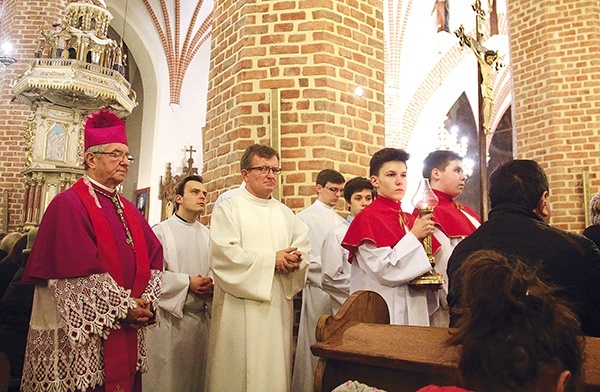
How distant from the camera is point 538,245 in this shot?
2.26 metres

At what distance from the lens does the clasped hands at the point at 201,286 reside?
11.7ft

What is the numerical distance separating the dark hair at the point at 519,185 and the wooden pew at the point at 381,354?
74 cm

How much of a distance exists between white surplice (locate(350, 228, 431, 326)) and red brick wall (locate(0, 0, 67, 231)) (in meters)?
8.72

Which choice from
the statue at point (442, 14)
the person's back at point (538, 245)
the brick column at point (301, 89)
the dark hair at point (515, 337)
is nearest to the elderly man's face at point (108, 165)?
the brick column at point (301, 89)

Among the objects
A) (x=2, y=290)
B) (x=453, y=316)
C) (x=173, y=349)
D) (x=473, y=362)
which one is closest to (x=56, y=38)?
(x=2, y=290)

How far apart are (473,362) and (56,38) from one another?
10517 mm

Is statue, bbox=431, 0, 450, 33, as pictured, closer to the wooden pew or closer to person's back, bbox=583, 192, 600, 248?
person's back, bbox=583, 192, 600, 248

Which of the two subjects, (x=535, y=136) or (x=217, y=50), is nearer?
(x=217, y=50)

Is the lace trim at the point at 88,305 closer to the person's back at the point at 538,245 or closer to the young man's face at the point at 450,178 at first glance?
the person's back at the point at 538,245

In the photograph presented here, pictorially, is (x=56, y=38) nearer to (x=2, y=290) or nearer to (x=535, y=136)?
(x=2, y=290)

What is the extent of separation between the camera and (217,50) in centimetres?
485

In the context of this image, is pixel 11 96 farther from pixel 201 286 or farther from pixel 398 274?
pixel 398 274

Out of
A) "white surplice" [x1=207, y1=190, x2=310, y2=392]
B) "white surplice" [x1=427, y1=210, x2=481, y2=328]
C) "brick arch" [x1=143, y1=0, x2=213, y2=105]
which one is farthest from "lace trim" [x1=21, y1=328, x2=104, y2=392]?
"brick arch" [x1=143, y1=0, x2=213, y2=105]

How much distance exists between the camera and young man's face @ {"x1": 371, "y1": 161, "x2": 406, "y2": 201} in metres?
3.24
